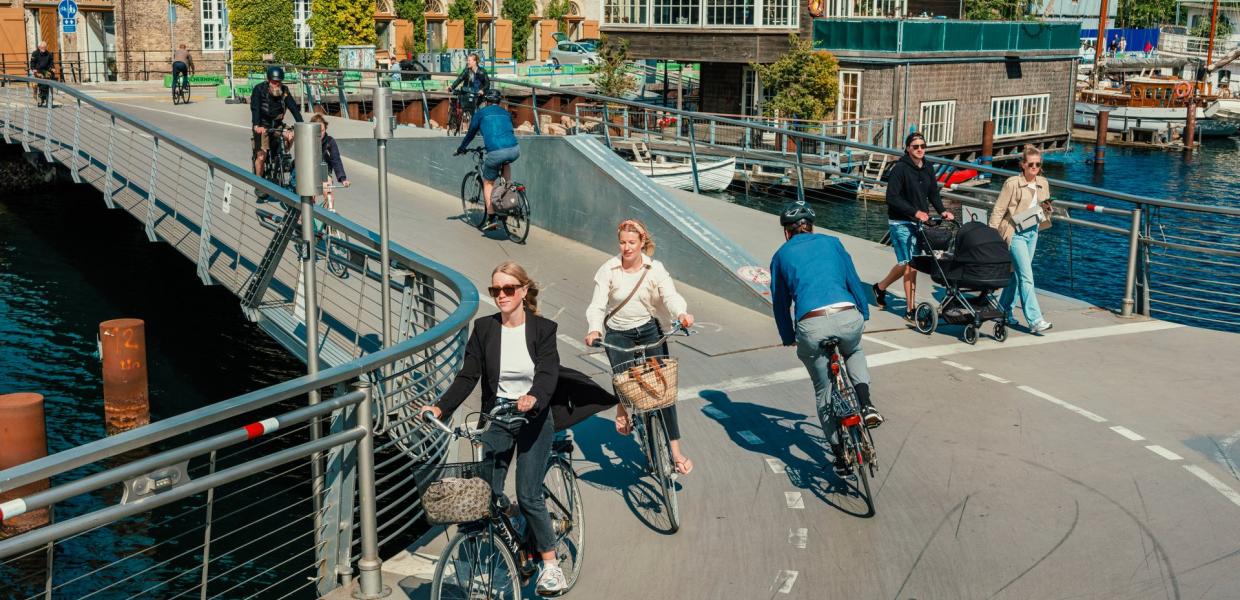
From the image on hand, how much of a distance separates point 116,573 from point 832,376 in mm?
6310

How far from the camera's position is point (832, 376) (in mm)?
7742

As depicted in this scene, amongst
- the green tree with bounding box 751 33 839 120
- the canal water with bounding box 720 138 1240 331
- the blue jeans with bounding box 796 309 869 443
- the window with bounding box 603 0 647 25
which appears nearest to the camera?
the blue jeans with bounding box 796 309 869 443

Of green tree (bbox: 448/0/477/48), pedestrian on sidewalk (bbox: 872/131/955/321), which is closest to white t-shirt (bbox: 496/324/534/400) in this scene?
pedestrian on sidewalk (bbox: 872/131/955/321)

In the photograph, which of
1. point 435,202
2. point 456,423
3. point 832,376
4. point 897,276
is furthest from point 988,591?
point 435,202

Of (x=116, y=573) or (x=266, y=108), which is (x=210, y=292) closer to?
(x=266, y=108)

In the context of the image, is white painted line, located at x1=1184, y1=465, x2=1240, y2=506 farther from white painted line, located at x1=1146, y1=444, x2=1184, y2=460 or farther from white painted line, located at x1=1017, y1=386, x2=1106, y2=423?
white painted line, located at x1=1017, y1=386, x2=1106, y2=423

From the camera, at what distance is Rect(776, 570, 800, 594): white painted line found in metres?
6.73

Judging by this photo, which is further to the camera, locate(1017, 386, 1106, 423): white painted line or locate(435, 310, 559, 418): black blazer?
locate(1017, 386, 1106, 423): white painted line

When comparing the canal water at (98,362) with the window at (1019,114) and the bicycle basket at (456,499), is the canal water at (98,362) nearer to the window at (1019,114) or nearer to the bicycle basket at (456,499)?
the bicycle basket at (456,499)

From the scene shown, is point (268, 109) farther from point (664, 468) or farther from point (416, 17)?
point (416, 17)

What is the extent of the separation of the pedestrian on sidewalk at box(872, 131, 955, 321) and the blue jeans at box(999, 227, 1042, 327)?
0.75m

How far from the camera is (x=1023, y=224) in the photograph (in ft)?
40.2

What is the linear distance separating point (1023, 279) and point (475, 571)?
7.77 m

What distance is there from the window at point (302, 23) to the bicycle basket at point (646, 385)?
50682 millimetres
